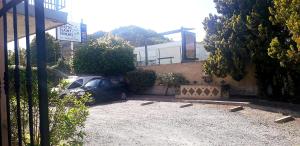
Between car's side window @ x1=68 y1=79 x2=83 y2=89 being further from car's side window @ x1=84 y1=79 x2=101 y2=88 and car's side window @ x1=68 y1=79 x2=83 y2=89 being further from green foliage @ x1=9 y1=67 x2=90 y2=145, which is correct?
green foliage @ x1=9 y1=67 x2=90 y2=145

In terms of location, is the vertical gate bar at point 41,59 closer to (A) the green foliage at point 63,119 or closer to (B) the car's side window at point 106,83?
(A) the green foliage at point 63,119

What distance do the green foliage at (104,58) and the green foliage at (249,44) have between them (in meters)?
6.62

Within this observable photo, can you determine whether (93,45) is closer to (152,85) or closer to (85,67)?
(85,67)

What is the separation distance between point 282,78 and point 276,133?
6.44 metres

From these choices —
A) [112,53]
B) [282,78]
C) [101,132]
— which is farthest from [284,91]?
[112,53]

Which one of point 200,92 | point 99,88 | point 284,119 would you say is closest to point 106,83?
point 99,88

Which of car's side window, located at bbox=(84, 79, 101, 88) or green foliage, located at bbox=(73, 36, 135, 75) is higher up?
green foliage, located at bbox=(73, 36, 135, 75)

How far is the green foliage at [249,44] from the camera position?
46.2 feet

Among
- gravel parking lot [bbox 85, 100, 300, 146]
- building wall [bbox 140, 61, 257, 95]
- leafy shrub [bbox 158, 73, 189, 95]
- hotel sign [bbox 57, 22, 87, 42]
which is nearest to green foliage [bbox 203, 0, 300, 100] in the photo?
building wall [bbox 140, 61, 257, 95]

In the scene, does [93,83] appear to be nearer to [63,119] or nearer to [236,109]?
[236,109]

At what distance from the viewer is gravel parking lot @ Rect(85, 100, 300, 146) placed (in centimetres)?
834

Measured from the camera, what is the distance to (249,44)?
14.5 meters

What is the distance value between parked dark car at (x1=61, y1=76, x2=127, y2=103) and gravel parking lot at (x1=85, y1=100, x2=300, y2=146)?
3.39 metres

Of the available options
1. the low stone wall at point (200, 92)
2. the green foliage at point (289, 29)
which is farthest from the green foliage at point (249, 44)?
the low stone wall at point (200, 92)
